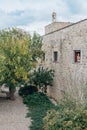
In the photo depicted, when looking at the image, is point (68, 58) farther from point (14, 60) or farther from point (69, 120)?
point (69, 120)

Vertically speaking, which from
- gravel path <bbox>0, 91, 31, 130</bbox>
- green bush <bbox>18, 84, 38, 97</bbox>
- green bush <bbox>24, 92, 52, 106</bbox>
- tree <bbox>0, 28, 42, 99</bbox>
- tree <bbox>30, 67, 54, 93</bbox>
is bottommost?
gravel path <bbox>0, 91, 31, 130</bbox>

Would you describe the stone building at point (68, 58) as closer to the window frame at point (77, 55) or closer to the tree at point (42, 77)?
the window frame at point (77, 55)

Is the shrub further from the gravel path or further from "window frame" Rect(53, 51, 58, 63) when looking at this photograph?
"window frame" Rect(53, 51, 58, 63)

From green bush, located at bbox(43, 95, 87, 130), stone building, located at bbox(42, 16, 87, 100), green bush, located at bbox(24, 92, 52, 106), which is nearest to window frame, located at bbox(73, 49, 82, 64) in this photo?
stone building, located at bbox(42, 16, 87, 100)

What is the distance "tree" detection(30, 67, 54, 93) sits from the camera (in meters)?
24.3

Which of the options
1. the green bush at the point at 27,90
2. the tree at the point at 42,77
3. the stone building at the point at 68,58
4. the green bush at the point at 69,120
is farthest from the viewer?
the green bush at the point at 27,90

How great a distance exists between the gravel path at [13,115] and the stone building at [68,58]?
3069 mm

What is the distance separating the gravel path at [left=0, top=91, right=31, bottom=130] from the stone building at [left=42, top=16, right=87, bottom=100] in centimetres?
307

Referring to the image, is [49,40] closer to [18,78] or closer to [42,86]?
[42,86]

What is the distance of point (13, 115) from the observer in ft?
59.9

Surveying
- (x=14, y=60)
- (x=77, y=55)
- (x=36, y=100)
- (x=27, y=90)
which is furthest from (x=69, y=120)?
(x=27, y=90)

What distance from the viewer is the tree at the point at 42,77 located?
79.8 ft

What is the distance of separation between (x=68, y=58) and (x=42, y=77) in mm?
4172

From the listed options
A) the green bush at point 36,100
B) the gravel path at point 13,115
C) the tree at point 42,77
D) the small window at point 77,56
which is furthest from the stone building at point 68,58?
the gravel path at point 13,115
